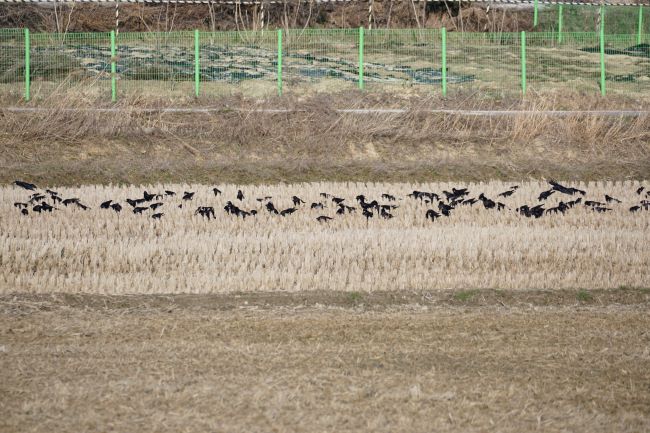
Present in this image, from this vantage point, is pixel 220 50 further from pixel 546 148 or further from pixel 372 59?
pixel 546 148

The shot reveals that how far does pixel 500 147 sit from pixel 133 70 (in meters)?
8.95

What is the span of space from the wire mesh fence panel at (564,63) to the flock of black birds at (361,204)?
33.2 ft

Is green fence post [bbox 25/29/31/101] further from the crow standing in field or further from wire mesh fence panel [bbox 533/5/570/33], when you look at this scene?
wire mesh fence panel [bbox 533/5/570/33]

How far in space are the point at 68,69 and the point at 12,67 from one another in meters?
1.29

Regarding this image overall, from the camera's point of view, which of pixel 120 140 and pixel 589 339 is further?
pixel 120 140

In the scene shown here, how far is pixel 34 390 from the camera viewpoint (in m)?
6.16

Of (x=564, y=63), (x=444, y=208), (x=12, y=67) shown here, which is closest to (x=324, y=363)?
(x=444, y=208)

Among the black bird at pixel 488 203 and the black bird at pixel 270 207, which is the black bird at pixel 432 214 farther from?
the black bird at pixel 270 207

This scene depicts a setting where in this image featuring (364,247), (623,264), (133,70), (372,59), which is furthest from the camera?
(372,59)

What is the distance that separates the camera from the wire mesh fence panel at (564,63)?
971 inches

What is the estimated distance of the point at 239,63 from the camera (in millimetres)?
24859

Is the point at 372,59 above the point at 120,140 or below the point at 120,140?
above

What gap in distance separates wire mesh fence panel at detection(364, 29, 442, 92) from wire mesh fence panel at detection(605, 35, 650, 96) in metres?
4.56

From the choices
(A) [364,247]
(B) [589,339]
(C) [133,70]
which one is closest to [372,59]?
(C) [133,70]
